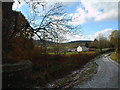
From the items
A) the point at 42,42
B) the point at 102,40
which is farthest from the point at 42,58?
the point at 102,40

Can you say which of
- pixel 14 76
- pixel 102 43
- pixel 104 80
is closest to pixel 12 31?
pixel 14 76

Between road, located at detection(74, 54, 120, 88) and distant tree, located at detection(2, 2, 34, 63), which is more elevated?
distant tree, located at detection(2, 2, 34, 63)

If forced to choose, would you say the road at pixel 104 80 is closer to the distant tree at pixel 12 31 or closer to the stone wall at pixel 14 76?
the stone wall at pixel 14 76

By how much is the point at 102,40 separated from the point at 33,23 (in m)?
65.0

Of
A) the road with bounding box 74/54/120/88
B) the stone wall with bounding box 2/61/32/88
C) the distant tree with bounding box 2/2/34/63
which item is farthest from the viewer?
the distant tree with bounding box 2/2/34/63

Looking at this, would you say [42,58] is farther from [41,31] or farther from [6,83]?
[6,83]

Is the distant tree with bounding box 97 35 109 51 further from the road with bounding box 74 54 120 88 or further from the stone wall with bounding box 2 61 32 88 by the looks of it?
the stone wall with bounding box 2 61 32 88

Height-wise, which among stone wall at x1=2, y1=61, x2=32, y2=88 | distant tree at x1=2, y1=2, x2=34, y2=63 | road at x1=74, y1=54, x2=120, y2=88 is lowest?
road at x1=74, y1=54, x2=120, y2=88

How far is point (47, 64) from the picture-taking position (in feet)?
58.6

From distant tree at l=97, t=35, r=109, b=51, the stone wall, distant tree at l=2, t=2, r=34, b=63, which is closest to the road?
the stone wall

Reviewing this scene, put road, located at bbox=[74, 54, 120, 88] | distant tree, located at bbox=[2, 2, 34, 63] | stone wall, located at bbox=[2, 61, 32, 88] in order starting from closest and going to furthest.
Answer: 1. stone wall, located at bbox=[2, 61, 32, 88]
2. road, located at bbox=[74, 54, 120, 88]
3. distant tree, located at bbox=[2, 2, 34, 63]

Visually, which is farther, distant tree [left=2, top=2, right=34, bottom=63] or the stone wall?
distant tree [left=2, top=2, right=34, bottom=63]

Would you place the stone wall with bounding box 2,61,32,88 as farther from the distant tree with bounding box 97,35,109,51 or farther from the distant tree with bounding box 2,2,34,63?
the distant tree with bounding box 97,35,109,51

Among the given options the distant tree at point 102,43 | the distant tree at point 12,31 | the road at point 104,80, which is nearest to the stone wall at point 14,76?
the distant tree at point 12,31
